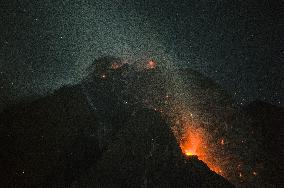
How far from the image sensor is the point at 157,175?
32.9 metres

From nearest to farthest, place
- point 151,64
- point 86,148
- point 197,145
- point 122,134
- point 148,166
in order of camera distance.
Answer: point 148,166, point 122,134, point 86,148, point 197,145, point 151,64

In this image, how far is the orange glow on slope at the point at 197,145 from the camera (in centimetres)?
4477

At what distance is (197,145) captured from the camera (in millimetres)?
46844

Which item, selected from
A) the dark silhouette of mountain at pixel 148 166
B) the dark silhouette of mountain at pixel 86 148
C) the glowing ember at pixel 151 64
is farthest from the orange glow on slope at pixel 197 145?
the glowing ember at pixel 151 64

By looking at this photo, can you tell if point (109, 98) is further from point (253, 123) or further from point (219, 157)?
point (253, 123)

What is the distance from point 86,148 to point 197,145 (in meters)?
20.2

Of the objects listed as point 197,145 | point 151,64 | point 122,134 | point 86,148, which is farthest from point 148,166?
point 151,64

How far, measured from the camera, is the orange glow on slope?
44.8 m

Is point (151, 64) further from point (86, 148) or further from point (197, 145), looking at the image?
point (86, 148)

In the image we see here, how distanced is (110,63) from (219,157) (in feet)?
124

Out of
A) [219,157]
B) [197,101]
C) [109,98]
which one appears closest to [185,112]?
[197,101]

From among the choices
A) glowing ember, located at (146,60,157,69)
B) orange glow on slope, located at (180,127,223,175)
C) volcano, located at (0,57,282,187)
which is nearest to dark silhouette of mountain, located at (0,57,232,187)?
volcano, located at (0,57,282,187)

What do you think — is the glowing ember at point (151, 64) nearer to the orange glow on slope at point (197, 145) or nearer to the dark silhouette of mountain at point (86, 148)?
the dark silhouette of mountain at point (86, 148)

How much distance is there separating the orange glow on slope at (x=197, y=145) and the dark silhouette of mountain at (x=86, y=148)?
332 inches
